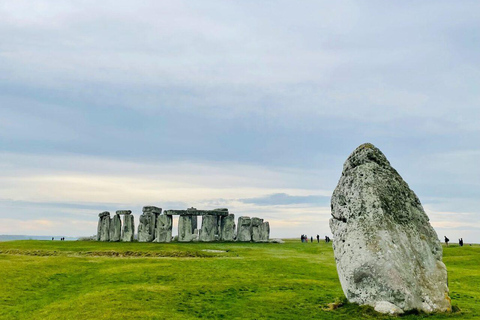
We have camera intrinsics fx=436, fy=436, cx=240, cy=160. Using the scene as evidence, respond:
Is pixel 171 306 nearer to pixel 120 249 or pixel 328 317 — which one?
pixel 328 317

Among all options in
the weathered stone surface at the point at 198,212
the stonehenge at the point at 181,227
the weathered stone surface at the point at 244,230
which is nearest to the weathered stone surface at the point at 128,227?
the stonehenge at the point at 181,227

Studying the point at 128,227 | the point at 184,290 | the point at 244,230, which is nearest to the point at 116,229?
the point at 128,227

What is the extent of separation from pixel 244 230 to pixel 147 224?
42.0 ft

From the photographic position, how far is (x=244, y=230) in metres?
58.3

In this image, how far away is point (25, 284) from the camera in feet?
79.5

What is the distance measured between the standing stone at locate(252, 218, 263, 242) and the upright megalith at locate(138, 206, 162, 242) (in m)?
13.0

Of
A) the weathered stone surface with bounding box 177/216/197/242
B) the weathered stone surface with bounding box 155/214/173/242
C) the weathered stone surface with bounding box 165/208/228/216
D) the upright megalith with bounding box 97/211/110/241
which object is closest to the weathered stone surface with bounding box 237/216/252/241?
the weathered stone surface with bounding box 165/208/228/216

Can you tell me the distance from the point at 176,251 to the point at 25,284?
1677 centimetres

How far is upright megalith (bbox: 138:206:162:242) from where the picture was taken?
54.3m

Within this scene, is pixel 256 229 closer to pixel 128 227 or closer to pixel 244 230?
pixel 244 230

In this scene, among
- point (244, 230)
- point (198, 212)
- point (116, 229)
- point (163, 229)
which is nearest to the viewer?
point (163, 229)

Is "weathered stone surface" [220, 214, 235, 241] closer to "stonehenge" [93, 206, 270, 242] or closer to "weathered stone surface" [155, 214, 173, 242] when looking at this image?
"stonehenge" [93, 206, 270, 242]

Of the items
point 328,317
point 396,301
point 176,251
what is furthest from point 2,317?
point 176,251

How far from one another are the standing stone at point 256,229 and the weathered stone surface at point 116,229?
17.5 meters
